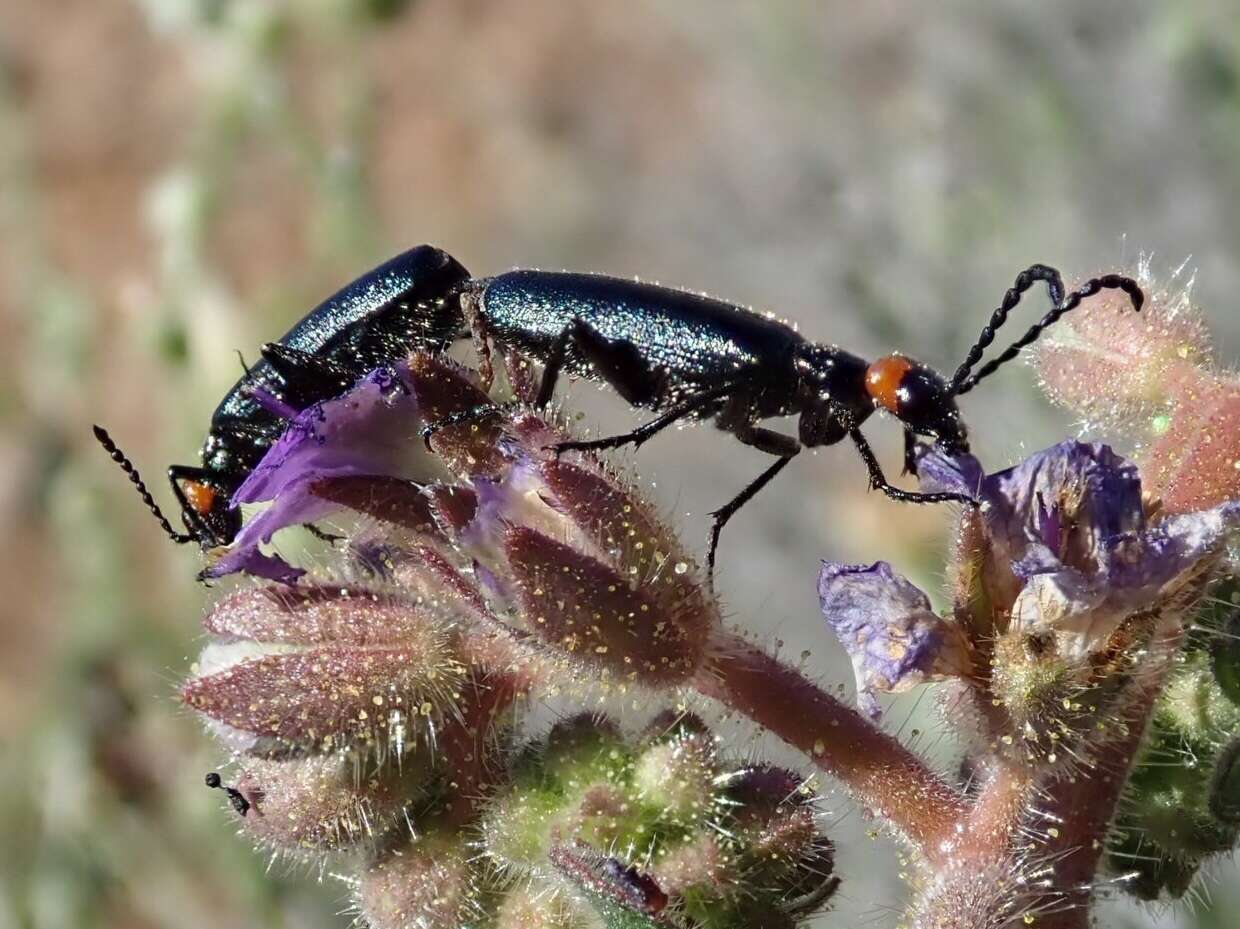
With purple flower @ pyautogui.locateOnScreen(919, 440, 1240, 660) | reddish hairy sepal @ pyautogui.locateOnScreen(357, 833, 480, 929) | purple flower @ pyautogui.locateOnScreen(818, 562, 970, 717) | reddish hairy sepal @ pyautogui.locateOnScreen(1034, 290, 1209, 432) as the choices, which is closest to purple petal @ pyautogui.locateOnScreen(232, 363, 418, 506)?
reddish hairy sepal @ pyautogui.locateOnScreen(357, 833, 480, 929)

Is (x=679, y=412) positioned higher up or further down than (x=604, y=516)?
higher up

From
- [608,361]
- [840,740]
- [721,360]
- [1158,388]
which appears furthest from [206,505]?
[1158,388]

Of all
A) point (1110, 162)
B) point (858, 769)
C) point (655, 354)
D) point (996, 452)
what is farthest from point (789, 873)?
point (1110, 162)

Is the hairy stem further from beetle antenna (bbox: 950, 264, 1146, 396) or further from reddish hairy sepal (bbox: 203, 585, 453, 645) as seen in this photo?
beetle antenna (bbox: 950, 264, 1146, 396)

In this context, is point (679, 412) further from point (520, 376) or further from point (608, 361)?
point (520, 376)

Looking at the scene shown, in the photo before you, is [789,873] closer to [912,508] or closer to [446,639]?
[446,639]

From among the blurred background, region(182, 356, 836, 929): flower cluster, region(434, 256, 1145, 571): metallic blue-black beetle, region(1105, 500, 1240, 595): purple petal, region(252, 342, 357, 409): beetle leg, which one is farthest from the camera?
the blurred background
